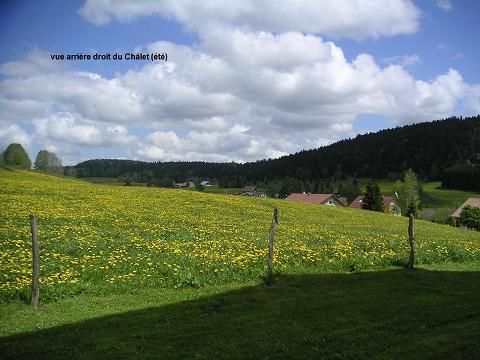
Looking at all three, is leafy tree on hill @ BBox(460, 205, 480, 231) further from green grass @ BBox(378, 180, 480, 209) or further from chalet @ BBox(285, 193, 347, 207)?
green grass @ BBox(378, 180, 480, 209)

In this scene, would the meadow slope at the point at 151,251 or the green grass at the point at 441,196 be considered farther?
the green grass at the point at 441,196

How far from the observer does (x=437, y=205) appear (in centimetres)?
15462

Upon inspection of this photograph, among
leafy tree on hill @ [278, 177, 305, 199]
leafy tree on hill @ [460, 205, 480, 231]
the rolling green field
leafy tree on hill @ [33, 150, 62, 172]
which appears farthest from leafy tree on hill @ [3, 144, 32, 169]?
leafy tree on hill @ [460, 205, 480, 231]

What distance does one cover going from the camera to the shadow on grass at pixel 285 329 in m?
9.37

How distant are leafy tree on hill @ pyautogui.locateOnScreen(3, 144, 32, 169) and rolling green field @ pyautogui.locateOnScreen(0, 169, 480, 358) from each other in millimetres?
99616

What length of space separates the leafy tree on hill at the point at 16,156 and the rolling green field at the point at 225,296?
99.6m

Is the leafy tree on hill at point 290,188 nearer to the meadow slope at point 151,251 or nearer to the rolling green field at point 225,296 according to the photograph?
the meadow slope at point 151,251

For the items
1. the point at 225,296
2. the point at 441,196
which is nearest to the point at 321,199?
the point at 441,196

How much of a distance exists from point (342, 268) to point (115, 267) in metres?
8.86

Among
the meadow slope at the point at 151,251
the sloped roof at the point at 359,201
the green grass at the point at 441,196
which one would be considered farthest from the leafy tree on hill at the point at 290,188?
the meadow slope at the point at 151,251

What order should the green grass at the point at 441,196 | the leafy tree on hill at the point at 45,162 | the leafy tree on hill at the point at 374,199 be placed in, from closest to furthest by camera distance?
the leafy tree on hill at the point at 374,199 < the leafy tree on hill at the point at 45,162 < the green grass at the point at 441,196

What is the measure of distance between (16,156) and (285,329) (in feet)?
397

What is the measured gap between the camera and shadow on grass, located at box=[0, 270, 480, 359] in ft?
30.7

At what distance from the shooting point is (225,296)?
45.4 ft
